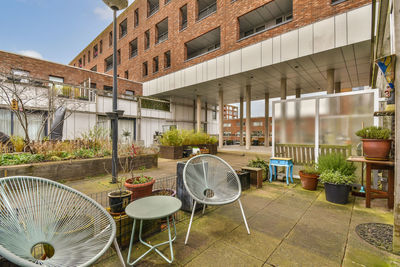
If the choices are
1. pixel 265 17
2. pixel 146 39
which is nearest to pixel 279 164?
pixel 265 17

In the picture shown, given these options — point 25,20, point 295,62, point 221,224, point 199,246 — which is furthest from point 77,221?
point 25,20

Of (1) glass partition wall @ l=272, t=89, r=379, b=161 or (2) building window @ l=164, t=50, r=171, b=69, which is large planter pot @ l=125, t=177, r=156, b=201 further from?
(2) building window @ l=164, t=50, r=171, b=69

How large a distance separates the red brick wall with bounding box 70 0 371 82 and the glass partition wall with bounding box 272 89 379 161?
5677 millimetres

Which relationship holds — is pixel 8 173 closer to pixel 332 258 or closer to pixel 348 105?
pixel 332 258

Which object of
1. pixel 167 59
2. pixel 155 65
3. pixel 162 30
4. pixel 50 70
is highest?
pixel 162 30

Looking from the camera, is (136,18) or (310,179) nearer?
(310,179)

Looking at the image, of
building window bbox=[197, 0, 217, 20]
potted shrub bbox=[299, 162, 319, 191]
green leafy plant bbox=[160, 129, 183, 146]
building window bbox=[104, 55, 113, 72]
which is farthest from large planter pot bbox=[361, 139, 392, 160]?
building window bbox=[104, 55, 113, 72]

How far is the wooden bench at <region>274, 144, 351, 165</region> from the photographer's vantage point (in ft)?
14.5

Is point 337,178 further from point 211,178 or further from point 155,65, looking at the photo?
point 155,65

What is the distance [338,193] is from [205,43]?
46.3 feet

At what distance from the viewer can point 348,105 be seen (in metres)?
4.32

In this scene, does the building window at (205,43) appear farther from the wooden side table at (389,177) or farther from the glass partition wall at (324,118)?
the wooden side table at (389,177)

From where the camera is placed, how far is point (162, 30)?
16.6 m

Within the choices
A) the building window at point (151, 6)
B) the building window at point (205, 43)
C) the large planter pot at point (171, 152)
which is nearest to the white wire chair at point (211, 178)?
the large planter pot at point (171, 152)
